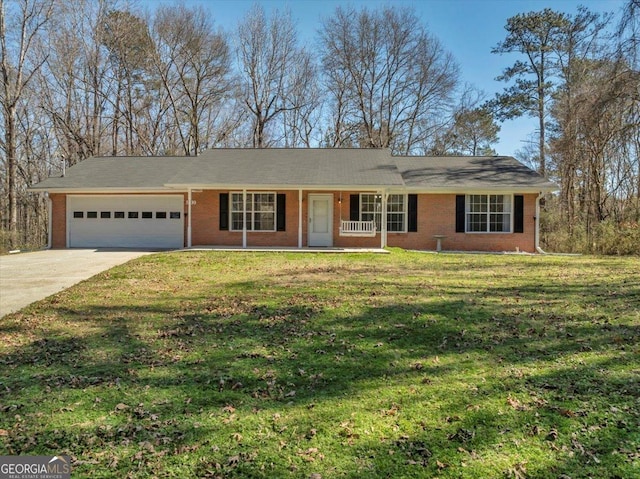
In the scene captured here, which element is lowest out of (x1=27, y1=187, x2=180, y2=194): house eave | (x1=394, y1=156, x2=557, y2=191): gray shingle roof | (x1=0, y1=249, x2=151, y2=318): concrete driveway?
(x1=0, y1=249, x2=151, y2=318): concrete driveway

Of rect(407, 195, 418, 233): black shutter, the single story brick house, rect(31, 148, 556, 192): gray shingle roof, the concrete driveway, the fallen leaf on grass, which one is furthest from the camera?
rect(407, 195, 418, 233): black shutter

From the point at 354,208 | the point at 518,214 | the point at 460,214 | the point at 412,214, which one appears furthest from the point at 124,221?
the point at 518,214

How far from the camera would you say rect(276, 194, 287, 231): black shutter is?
16406 mm

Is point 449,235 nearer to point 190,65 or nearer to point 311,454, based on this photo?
point 311,454

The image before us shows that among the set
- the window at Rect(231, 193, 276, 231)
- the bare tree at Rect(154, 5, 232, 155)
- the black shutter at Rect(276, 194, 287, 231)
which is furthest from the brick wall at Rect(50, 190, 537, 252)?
the bare tree at Rect(154, 5, 232, 155)

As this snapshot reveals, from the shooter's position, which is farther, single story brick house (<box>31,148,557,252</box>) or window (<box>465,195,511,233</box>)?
window (<box>465,195,511,233</box>)

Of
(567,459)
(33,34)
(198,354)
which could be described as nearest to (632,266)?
(567,459)

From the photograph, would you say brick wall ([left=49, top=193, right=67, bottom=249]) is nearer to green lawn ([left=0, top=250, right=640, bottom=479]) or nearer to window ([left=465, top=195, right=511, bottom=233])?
green lawn ([left=0, top=250, right=640, bottom=479])

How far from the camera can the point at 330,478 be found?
100.0 inches

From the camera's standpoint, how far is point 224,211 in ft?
54.4

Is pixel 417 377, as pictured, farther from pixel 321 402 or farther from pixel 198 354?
pixel 198 354

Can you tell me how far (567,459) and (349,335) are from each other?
9.46 ft

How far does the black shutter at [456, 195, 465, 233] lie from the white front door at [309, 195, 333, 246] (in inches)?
197

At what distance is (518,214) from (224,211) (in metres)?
11.6
